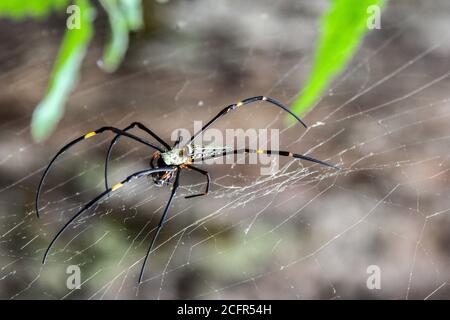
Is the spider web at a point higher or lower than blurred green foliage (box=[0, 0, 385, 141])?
higher

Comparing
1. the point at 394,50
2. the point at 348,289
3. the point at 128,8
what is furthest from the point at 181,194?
the point at 394,50

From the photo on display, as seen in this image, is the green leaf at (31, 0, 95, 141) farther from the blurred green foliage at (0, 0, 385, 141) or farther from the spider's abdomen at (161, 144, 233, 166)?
the spider's abdomen at (161, 144, 233, 166)

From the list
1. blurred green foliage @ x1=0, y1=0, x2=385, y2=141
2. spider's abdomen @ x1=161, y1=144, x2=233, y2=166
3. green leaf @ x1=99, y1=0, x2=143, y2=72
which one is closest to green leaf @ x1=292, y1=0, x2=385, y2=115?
blurred green foliage @ x1=0, y1=0, x2=385, y2=141

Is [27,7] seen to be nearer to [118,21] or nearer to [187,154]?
[118,21]

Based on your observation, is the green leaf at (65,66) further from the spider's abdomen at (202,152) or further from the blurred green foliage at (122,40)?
the spider's abdomen at (202,152)

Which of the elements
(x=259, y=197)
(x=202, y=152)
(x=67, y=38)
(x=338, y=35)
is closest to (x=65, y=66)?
(x=67, y=38)
